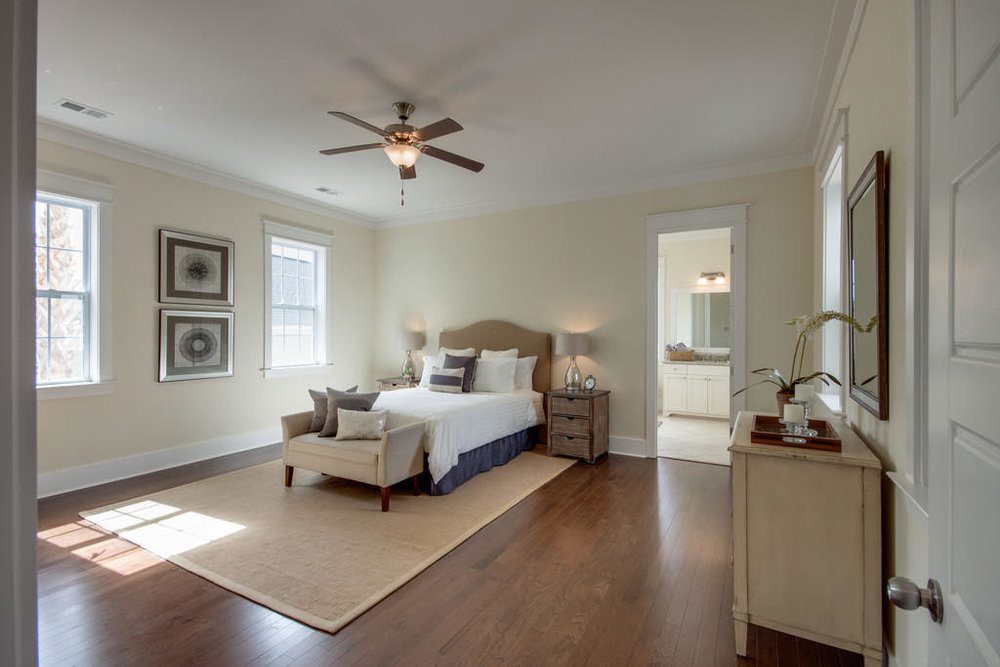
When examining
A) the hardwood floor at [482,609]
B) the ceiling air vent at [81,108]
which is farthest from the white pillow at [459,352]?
the ceiling air vent at [81,108]

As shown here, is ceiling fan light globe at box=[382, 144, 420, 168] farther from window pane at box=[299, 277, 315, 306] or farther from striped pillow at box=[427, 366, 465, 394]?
window pane at box=[299, 277, 315, 306]

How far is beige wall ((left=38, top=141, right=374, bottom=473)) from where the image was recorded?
3943 millimetres

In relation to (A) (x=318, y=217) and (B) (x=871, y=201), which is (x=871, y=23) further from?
(A) (x=318, y=217)

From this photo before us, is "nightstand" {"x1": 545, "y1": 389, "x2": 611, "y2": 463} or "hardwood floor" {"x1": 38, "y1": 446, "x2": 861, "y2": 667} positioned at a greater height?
"nightstand" {"x1": 545, "y1": 389, "x2": 611, "y2": 463}

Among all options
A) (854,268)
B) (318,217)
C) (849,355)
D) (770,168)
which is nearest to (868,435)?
(849,355)

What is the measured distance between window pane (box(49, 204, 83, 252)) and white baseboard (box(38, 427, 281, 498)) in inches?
71.4

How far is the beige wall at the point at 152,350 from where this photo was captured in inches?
155

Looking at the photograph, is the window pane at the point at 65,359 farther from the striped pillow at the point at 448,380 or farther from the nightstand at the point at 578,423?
the nightstand at the point at 578,423

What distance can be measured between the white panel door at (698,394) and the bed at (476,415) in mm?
2823

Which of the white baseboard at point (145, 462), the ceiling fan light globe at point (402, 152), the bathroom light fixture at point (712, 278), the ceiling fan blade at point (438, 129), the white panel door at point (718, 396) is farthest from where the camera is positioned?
the bathroom light fixture at point (712, 278)

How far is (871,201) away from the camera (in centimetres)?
201

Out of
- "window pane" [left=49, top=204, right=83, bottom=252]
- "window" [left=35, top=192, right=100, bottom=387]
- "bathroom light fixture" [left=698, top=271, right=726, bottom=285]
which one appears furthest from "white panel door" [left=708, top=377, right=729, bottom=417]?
"window pane" [left=49, top=204, right=83, bottom=252]

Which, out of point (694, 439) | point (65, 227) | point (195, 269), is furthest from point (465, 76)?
point (694, 439)

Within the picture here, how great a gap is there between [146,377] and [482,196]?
3837 mm
